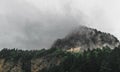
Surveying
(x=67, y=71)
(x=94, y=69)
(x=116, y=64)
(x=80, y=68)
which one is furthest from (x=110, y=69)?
(x=67, y=71)

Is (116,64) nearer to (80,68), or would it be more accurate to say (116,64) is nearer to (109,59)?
(109,59)

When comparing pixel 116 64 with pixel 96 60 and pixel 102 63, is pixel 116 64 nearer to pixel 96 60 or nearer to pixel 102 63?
pixel 102 63

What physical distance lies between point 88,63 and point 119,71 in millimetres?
27310

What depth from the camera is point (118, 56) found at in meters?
164

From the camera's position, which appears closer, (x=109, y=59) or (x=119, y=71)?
(x=119, y=71)

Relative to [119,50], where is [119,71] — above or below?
A: below

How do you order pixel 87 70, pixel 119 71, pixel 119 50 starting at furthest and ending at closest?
pixel 119 50
pixel 87 70
pixel 119 71

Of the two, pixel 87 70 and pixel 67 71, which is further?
pixel 67 71

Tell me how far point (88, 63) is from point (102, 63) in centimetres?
1503

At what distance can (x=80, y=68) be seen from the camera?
573 ft

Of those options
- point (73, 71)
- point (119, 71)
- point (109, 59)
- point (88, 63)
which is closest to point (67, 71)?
point (73, 71)

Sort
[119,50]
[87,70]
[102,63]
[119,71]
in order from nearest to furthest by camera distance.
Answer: [119,71], [102,63], [87,70], [119,50]

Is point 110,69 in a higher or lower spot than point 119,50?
lower

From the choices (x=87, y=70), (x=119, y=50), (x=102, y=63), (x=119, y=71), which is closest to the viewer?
(x=119, y=71)
